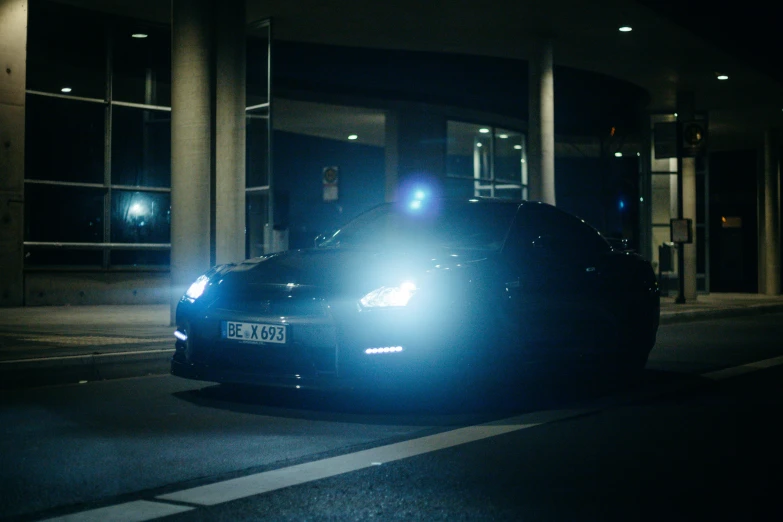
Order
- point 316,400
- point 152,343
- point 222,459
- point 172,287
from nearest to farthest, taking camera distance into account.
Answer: point 222,459, point 316,400, point 152,343, point 172,287

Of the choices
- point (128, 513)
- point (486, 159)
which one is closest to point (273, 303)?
point (128, 513)

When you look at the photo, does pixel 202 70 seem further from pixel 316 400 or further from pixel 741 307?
pixel 741 307

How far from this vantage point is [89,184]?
19.8m

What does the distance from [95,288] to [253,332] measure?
12849mm

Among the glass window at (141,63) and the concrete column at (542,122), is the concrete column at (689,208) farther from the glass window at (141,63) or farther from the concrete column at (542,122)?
the glass window at (141,63)

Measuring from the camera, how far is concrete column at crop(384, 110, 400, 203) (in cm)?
2870

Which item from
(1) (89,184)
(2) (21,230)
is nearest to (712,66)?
A: (1) (89,184)

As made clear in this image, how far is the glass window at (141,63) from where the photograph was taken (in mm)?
20391

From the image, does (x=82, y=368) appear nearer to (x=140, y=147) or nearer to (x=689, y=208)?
(x=140, y=147)

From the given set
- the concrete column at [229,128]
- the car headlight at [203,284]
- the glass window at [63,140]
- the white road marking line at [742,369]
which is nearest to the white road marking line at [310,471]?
the car headlight at [203,284]

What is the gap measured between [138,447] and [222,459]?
0.63 metres

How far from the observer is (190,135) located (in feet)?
46.2

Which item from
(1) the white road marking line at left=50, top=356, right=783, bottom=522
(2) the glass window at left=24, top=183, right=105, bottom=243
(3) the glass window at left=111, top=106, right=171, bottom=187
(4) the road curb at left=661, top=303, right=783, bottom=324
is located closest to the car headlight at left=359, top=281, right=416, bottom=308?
(1) the white road marking line at left=50, top=356, right=783, bottom=522

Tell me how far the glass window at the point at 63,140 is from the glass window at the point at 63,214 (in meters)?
0.23
